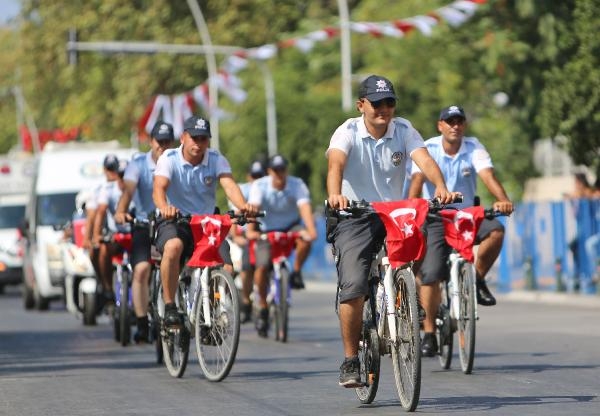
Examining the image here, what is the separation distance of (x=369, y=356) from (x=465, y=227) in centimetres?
278

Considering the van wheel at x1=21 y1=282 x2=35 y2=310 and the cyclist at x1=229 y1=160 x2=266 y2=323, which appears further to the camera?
the van wheel at x1=21 y1=282 x2=35 y2=310

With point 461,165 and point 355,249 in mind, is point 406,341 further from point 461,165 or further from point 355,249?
point 461,165

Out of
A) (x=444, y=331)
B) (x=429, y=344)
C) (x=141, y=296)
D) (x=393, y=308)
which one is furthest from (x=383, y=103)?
(x=141, y=296)

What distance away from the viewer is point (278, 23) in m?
55.3

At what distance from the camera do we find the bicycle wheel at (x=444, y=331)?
41.7ft

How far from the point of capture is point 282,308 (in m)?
17.5

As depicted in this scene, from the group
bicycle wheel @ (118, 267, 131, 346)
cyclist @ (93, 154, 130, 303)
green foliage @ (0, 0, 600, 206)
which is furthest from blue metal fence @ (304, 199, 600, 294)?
bicycle wheel @ (118, 267, 131, 346)

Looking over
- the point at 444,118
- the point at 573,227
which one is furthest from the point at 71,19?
the point at 444,118

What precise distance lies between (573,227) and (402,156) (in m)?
14.1

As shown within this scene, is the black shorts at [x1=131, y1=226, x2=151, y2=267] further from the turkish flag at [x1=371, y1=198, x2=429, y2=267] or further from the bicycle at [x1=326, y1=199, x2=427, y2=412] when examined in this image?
the turkish flag at [x1=371, y1=198, x2=429, y2=267]

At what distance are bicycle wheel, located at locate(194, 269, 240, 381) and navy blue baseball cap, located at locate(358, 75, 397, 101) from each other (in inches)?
93.0

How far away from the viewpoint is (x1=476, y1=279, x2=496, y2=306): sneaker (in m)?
13.0

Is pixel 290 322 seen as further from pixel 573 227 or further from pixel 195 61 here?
pixel 195 61

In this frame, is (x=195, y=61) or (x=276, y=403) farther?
(x=195, y=61)
